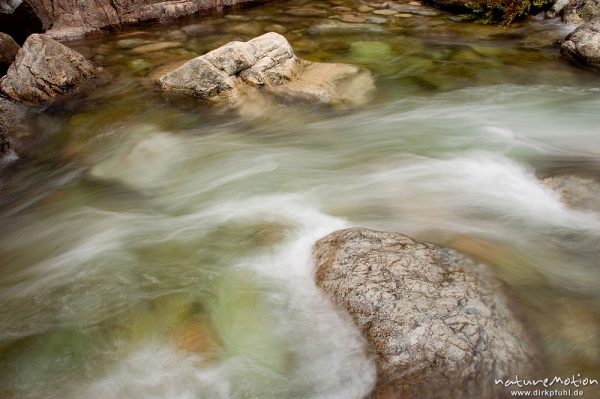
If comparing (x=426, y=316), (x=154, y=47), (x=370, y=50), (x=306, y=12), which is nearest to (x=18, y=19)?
(x=154, y=47)

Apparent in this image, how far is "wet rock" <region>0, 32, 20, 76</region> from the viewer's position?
819 centimetres

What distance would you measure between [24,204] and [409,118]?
563 centimetres

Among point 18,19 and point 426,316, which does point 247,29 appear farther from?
point 426,316

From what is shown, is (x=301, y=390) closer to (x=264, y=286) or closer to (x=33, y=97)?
(x=264, y=286)

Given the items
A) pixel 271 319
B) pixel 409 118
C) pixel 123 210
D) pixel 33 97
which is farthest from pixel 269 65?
pixel 271 319

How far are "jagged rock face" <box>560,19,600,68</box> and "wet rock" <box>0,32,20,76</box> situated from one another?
10716 millimetres

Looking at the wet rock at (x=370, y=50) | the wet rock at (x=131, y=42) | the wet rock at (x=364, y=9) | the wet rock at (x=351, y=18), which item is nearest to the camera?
the wet rock at (x=370, y=50)

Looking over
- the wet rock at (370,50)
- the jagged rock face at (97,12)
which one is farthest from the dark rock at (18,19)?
the wet rock at (370,50)

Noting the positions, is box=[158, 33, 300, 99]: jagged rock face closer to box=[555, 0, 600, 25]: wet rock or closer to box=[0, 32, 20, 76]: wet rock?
box=[0, 32, 20, 76]: wet rock

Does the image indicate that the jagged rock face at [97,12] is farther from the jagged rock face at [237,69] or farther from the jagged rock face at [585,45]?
the jagged rock face at [585,45]

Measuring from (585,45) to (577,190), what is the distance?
4936 millimetres

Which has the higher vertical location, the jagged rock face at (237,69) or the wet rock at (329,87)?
the jagged rock face at (237,69)

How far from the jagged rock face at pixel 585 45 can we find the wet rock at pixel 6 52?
35.2 ft

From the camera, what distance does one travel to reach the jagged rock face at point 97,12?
418 inches
